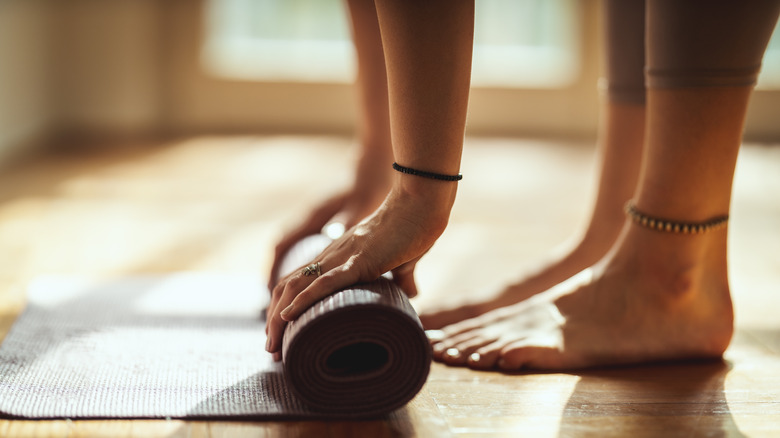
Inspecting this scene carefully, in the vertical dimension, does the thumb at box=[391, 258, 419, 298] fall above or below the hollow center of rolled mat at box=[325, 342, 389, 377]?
above

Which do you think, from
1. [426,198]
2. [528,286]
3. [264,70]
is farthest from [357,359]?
[264,70]

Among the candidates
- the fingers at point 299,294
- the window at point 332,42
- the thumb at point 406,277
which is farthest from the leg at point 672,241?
the window at point 332,42

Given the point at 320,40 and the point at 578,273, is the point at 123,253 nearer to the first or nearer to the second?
the point at 578,273

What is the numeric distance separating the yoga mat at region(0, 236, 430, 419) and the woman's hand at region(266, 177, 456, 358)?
0.02 meters

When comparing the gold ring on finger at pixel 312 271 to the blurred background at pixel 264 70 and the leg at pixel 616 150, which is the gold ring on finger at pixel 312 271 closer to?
the leg at pixel 616 150

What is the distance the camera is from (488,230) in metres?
1.84

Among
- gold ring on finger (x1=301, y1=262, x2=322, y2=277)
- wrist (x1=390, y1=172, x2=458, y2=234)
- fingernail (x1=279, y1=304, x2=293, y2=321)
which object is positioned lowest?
fingernail (x1=279, y1=304, x2=293, y2=321)

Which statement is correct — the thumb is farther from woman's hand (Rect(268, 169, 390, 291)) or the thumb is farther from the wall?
the wall

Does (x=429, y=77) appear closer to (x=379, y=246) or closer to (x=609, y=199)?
(x=379, y=246)

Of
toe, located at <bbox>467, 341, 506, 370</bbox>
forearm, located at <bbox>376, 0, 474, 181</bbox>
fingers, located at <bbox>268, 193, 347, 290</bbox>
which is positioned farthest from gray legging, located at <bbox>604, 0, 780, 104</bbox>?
fingers, located at <bbox>268, 193, 347, 290</bbox>

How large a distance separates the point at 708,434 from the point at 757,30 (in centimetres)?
47

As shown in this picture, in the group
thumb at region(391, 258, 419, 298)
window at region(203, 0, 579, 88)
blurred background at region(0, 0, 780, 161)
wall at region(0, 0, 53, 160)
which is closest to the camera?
thumb at region(391, 258, 419, 298)

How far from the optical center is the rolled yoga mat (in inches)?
29.5

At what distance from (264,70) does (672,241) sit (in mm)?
3527
